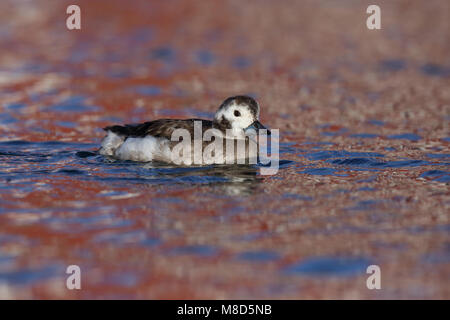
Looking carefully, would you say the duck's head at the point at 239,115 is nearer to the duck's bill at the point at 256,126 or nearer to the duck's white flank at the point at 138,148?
the duck's bill at the point at 256,126

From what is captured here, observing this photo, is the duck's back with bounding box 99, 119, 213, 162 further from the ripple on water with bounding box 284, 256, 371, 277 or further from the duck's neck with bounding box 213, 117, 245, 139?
the ripple on water with bounding box 284, 256, 371, 277

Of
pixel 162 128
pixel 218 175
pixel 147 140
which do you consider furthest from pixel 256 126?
pixel 147 140

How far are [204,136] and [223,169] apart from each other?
0.55 metres

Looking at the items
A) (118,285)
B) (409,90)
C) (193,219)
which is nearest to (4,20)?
(409,90)

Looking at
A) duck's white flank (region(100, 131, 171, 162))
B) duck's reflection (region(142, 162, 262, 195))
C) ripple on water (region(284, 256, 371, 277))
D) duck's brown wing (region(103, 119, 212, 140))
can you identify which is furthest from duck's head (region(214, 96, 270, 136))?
ripple on water (region(284, 256, 371, 277))

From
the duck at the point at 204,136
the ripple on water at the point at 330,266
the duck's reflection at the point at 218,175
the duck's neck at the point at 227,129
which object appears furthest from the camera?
Answer: the duck's neck at the point at 227,129

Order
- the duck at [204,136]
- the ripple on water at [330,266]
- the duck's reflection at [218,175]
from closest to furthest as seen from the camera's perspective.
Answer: the ripple on water at [330,266] → the duck's reflection at [218,175] → the duck at [204,136]

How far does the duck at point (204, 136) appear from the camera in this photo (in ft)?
34.6

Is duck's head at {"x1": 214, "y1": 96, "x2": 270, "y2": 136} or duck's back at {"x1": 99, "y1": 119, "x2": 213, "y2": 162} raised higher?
duck's head at {"x1": 214, "y1": 96, "x2": 270, "y2": 136}

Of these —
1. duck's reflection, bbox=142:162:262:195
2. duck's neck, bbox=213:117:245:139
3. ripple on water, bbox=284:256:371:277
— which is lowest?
ripple on water, bbox=284:256:371:277

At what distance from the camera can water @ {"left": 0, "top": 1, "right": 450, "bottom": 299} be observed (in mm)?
7055

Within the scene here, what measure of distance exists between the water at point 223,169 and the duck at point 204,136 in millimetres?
174

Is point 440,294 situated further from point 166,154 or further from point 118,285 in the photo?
point 166,154

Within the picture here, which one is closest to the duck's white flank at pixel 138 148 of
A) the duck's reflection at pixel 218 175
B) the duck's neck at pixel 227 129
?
the duck's reflection at pixel 218 175
